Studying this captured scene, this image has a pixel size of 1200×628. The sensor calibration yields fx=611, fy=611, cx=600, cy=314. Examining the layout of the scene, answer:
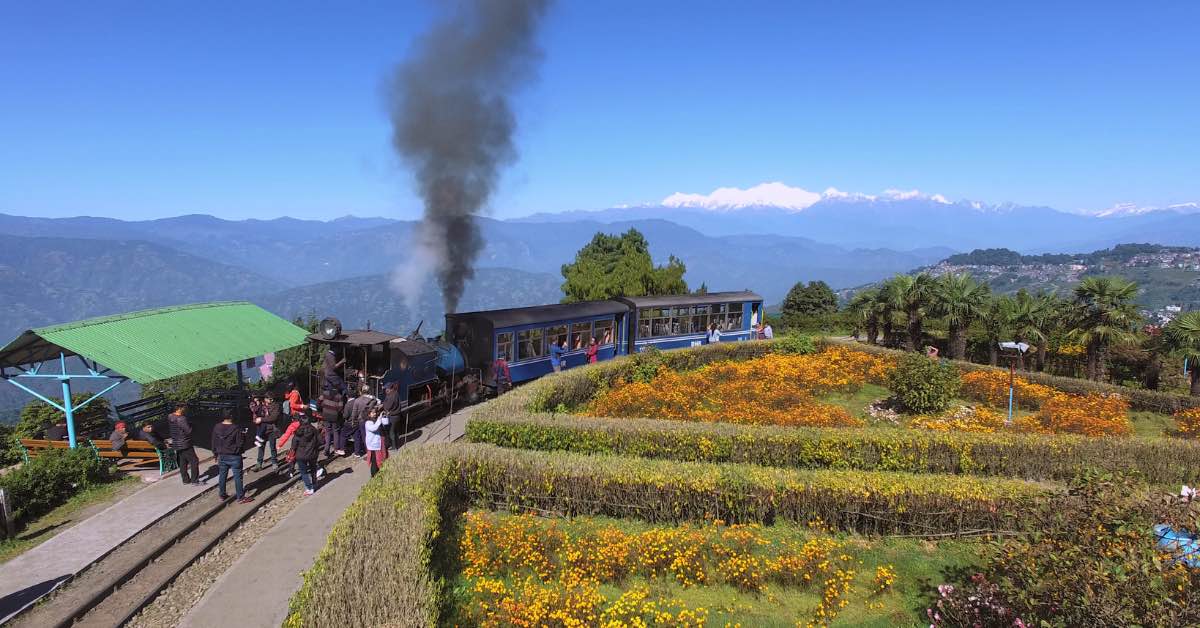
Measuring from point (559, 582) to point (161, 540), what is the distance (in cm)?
640

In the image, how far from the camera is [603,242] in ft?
207

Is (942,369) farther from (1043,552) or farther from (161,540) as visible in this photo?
(161,540)

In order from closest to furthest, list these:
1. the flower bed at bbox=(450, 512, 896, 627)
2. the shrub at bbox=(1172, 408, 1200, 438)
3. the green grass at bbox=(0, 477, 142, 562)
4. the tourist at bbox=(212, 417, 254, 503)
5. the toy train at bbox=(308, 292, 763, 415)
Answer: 1. the flower bed at bbox=(450, 512, 896, 627)
2. the green grass at bbox=(0, 477, 142, 562)
3. the tourist at bbox=(212, 417, 254, 503)
4. the shrub at bbox=(1172, 408, 1200, 438)
5. the toy train at bbox=(308, 292, 763, 415)

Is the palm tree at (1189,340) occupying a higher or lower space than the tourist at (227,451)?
higher

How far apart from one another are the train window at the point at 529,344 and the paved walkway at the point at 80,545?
411 inches

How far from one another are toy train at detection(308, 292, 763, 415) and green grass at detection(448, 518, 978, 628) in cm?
815

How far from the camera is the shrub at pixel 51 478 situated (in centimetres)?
994

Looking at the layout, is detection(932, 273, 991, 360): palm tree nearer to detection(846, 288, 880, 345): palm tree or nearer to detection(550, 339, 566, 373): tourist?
detection(846, 288, 880, 345): palm tree

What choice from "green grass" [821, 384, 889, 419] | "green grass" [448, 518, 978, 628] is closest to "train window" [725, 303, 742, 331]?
"green grass" [821, 384, 889, 419]

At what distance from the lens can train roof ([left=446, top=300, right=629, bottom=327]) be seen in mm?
19875

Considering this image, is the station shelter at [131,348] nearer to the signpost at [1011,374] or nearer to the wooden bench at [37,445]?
the wooden bench at [37,445]

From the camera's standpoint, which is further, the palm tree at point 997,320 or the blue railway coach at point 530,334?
the palm tree at point 997,320

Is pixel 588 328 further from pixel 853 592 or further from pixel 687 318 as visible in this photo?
pixel 853 592

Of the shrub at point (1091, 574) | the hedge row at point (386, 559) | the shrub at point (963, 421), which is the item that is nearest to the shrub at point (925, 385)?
the shrub at point (963, 421)
